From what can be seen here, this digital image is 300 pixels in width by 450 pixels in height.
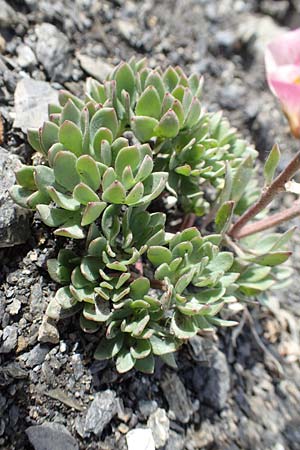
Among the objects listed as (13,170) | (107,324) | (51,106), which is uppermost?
(51,106)

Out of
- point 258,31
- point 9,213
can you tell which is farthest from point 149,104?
point 258,31

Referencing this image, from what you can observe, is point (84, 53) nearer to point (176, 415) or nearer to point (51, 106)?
point (51, 106)

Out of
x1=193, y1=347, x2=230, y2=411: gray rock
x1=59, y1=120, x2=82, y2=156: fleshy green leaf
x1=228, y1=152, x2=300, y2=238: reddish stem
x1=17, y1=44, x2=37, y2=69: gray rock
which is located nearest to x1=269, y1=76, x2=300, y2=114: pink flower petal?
x1=228, y1=152, x2=300, y2=238: reddish stem

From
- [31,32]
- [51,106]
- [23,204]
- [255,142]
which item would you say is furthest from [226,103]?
[23,204]

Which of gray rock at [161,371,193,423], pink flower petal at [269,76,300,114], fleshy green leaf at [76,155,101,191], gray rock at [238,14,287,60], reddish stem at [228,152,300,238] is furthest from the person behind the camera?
gray rock at [238,14,287,60]

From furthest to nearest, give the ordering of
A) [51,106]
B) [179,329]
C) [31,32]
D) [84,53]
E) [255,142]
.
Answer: [255,142]
[84,53]
[31,32]
[51,106]
[179,329]

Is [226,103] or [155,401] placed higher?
[226,103]

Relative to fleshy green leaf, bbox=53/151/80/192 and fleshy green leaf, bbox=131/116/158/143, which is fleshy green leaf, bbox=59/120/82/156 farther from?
fleshy green leaf, bbox=131/116/158/143

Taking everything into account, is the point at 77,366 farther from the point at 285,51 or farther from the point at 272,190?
the point at 285,51
